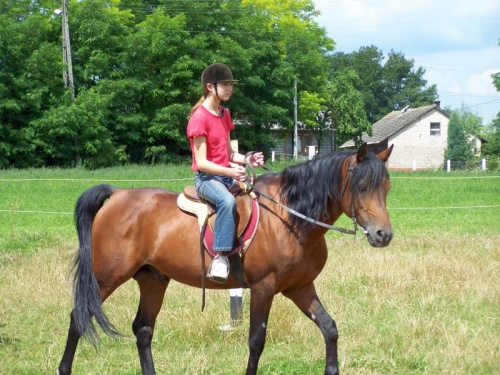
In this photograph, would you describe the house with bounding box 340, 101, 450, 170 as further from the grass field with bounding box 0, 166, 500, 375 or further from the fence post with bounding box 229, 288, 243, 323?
the fence post with bounding box 229, 288, 243, 323

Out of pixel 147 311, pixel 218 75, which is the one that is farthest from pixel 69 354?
pixel 218 75

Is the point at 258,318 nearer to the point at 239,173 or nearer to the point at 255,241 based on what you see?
the point at 255,241

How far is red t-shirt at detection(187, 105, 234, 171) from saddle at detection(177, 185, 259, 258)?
0.32m

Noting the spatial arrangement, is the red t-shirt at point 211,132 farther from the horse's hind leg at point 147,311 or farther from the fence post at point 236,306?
the fence post at point 236,306

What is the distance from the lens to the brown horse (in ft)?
15.4

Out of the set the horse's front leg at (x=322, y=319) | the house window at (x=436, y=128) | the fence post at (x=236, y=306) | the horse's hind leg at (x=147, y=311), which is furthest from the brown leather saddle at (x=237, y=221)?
the house window at (x=436, y=128)

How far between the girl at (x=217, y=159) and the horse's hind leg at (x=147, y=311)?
89 cm

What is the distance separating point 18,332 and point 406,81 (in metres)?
102

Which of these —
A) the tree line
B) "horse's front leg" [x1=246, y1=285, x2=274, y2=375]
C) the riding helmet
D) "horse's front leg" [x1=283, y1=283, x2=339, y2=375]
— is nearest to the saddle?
"horse's front leg" [x1=246, y1=285, x2=274, y2=375]

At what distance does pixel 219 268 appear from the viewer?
15.8 ft

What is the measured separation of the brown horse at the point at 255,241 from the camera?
470cm

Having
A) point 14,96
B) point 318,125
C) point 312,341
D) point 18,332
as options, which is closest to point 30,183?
point 14,96

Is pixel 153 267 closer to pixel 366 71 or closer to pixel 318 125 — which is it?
pixel 318 125

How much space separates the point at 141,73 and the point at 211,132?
39.4 m
